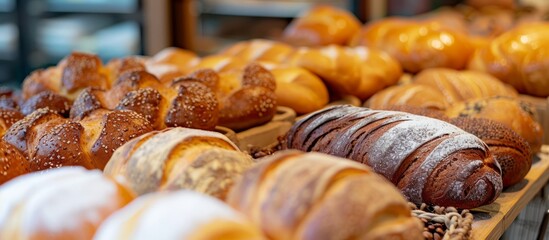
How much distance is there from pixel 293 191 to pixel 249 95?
95cm

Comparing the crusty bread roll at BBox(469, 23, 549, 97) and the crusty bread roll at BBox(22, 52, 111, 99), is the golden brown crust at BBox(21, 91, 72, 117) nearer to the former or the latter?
the crusty bread roll at BBox(22, 52, 111, 99)

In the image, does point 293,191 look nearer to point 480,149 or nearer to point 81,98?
point 480,149

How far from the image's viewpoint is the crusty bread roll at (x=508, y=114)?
5.74 feet

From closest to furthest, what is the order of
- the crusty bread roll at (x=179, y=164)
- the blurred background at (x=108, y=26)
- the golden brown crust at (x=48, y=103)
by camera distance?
the crusty bread roll at (x=179, y=164), the golden brown crust at (x=48, y=103), the blurred background at (x=108, y=26)

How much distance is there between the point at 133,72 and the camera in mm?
1686

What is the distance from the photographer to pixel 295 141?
156cm

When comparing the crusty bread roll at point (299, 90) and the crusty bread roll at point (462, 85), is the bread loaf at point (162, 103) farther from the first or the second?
the crusty bread roll at point (462, 85)

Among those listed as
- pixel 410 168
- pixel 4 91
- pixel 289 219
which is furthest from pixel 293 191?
pixel 4 91

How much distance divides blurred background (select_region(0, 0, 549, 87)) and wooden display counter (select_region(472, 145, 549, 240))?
2.51 m

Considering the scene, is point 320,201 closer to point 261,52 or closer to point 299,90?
point 299,90

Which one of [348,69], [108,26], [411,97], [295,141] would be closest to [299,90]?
[348,69]

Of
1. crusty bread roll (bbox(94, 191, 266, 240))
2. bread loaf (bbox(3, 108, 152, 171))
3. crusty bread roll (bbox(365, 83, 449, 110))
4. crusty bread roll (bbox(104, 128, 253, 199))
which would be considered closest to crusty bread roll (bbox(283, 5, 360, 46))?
crusty bread roll (bbox(365, 83, 449, 110))

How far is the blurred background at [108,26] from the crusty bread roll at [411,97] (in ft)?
6.48

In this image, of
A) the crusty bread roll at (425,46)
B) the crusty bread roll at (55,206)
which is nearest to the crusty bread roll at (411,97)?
the crusty bread roll at (425,46)
